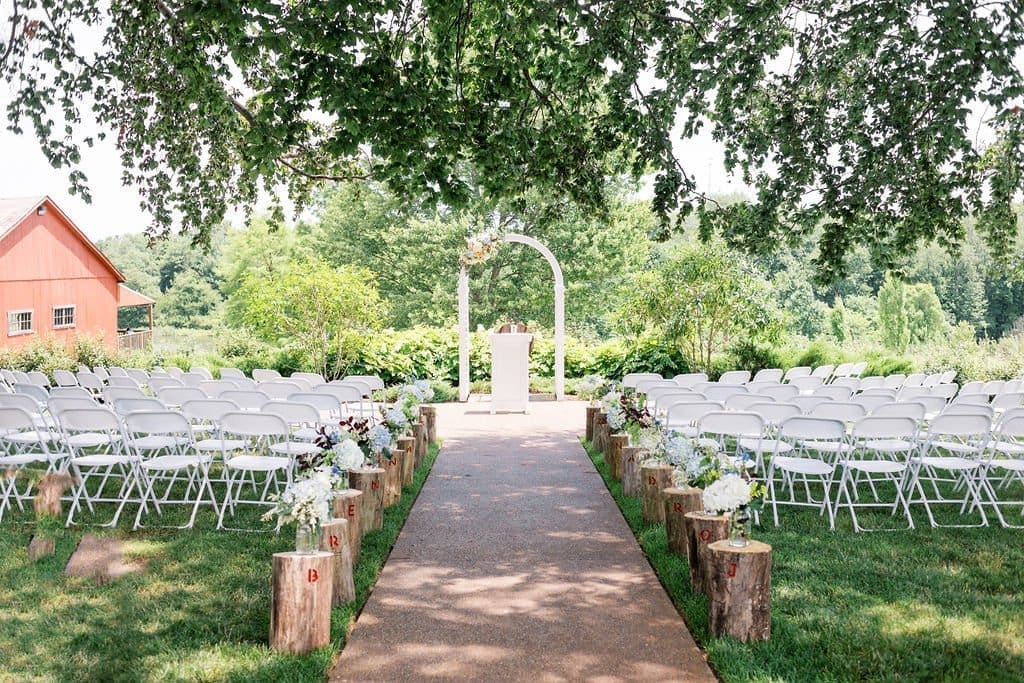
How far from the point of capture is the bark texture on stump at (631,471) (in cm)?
725

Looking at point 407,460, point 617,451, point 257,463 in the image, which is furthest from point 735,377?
point 257,463

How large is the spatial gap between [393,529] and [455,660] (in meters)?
2.45

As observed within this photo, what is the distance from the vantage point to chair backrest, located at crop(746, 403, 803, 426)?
7.03 m

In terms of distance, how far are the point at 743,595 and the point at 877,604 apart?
99 centimetres

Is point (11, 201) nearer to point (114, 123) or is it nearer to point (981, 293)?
point (114, 123)

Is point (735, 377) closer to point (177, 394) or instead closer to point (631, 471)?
point (631, 471)

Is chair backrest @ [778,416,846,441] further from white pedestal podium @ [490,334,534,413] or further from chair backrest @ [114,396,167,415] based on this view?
white pedestal podium @ [490,334,534,413]

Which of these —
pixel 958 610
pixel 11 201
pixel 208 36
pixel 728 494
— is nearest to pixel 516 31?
pixel 208 36

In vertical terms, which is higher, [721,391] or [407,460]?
[721,391]

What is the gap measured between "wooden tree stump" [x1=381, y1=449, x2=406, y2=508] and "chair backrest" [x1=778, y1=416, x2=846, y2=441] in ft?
9.56

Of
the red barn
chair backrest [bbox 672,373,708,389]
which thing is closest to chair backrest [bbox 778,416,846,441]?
chair backrest [bbox 672,373,708,389]

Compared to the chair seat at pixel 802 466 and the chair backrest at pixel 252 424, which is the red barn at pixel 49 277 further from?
the chair seat at pixel 802 466

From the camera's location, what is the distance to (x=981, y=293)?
51.5 m

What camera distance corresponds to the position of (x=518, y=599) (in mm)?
4730
